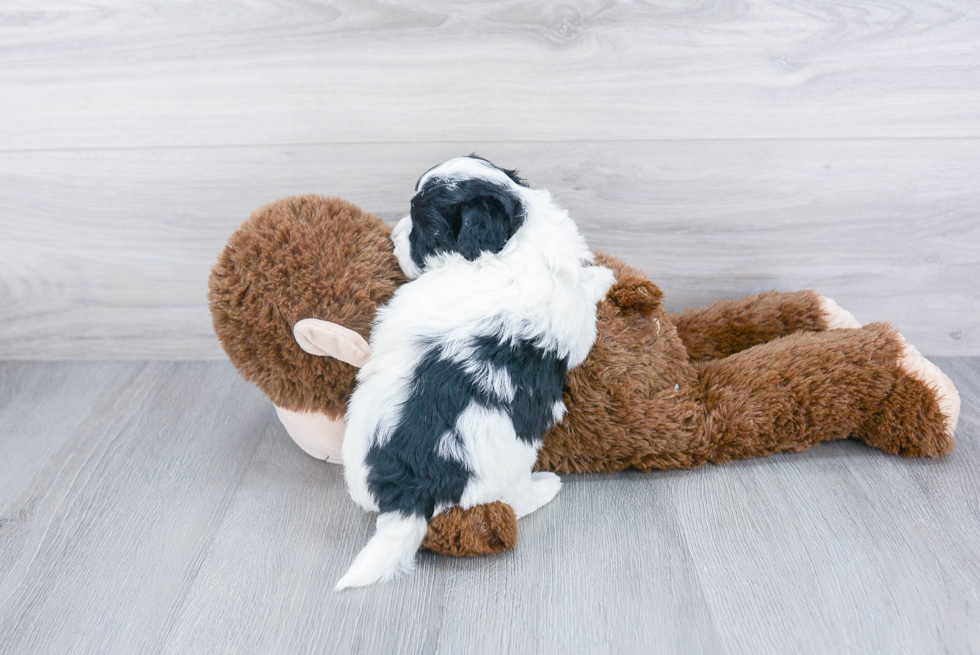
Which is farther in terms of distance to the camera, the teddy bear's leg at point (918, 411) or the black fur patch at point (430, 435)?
the teddy bear's leg at point (918, 411)

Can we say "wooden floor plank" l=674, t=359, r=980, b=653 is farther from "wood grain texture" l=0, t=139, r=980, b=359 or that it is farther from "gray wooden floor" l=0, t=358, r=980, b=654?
"wood grain texture" l=0, t=139, r=980, b=359

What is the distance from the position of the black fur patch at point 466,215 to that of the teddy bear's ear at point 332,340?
17 cm

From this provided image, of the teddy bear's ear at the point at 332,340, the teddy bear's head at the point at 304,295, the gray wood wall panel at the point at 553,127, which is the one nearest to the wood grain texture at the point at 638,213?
the gray wood wall panel at the point at 553,127

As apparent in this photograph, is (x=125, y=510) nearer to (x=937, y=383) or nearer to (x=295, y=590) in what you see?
(x=295, y=590)

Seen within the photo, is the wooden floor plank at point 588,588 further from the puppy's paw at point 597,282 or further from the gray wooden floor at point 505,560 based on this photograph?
the puppy's paw at point 597,282

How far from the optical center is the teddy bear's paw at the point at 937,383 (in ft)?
3.69

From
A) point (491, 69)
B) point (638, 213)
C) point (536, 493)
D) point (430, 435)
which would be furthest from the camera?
point (638, 213)

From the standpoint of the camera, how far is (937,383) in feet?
3.71

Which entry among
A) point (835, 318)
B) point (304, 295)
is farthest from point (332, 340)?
point (835, 318)

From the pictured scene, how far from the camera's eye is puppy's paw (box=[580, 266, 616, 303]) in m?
1.11

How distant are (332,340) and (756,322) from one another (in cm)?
79

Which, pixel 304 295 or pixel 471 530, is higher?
pixel 304 295

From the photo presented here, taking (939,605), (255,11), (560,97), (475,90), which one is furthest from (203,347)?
(939,605)

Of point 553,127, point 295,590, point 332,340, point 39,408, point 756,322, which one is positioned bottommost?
point 39,408
